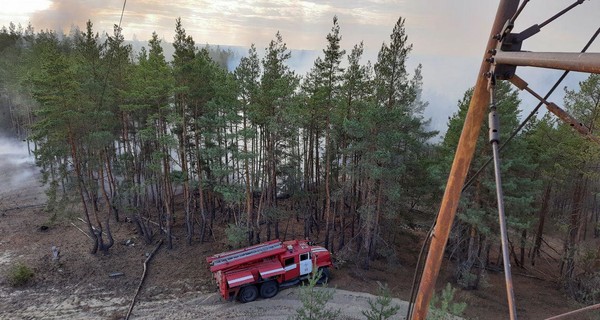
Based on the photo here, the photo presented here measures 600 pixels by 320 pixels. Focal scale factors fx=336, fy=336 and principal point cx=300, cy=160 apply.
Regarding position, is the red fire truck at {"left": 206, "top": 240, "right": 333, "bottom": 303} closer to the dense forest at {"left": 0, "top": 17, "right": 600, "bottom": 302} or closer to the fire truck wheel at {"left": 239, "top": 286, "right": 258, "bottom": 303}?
the fire truck wheel at {"left": 239, "top": 286, "right": 258, "bottom": 303}

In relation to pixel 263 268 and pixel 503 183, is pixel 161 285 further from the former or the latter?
pixel 503 183

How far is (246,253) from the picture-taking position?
1528cm

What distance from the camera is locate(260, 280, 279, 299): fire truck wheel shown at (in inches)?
589

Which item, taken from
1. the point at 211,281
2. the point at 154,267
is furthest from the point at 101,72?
the point at 211,281

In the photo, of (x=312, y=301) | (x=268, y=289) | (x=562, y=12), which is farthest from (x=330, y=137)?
(x=562, y=12)

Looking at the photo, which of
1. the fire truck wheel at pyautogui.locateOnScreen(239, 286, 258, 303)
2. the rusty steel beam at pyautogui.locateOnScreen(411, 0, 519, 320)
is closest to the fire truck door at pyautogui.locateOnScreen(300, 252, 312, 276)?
the fire truck wheel at pyautogui.locateOnScreen(239, 286, 258, 303)

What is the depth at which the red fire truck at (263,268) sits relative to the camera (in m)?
14.4

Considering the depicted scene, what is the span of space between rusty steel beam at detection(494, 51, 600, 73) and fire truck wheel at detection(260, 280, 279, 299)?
14326 millimetres

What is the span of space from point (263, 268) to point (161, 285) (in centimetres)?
536

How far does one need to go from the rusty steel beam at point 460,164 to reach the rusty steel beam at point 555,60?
0.40 m

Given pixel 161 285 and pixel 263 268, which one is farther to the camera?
pixel 161 285

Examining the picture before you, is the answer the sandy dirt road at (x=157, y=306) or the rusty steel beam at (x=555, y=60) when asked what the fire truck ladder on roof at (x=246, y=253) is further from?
the rusty steel beam at (x=555, y=60)

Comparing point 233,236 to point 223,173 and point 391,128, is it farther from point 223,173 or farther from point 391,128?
point 391,128

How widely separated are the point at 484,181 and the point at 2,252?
25.2 metres
